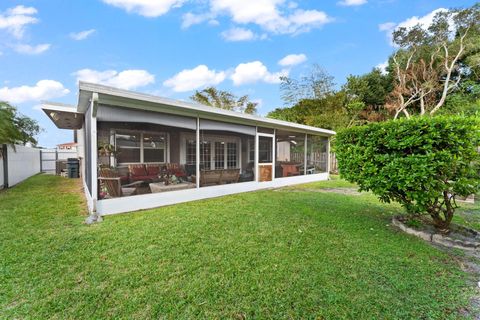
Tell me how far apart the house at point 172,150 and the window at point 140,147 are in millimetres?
34

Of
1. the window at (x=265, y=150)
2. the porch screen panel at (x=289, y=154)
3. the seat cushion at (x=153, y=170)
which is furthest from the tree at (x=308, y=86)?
the seat cushion at (x=153, y=170)

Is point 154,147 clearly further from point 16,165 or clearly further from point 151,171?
point 16,165

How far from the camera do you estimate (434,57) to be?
56.3 ft

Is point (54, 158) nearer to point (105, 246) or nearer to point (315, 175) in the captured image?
point (105, 246)

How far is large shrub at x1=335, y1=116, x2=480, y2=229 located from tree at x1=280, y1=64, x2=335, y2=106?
16.8m

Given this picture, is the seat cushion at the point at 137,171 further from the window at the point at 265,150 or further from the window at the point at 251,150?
the window at the point at 265,150

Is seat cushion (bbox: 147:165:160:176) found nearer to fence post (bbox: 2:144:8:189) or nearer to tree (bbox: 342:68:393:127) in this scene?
fence post (bbox: 2:144:8:189)

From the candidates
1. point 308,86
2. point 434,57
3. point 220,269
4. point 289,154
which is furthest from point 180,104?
point 434,57

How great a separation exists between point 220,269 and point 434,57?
23119 millimetres

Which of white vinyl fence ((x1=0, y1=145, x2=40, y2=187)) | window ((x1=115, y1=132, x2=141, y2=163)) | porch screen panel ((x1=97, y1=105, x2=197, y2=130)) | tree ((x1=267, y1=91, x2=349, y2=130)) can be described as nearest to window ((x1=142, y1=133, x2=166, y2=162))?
window ((x1=115, y1=132, x2=141, y2=163))

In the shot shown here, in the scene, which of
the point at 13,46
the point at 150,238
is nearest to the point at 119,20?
the point at 13,46

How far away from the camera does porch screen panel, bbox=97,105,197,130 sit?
5086 mm

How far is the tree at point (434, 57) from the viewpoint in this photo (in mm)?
16266

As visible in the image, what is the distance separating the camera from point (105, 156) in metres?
6.39
